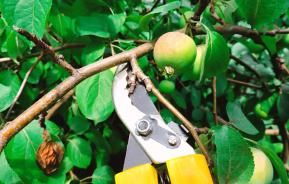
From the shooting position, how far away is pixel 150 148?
0.67 m

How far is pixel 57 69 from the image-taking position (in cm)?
107

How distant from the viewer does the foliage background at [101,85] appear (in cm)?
72

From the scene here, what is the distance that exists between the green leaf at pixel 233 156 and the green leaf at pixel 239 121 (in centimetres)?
24

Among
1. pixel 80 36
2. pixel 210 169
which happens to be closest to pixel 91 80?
pixel 80 36

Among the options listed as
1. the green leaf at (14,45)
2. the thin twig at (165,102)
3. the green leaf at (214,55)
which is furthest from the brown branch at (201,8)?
the green leaf at (14,45)

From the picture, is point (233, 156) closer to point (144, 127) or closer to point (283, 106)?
point (144, 127)

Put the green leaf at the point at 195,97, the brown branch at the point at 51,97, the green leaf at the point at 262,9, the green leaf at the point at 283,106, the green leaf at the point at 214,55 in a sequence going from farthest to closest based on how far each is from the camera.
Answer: the green leaf at the point at 195,97 < the green leaf at the point at 283,106 < the green leaf at the point at 214,55 < the green leaf at the point at 262,9 < the brown branch at the point at 51,97

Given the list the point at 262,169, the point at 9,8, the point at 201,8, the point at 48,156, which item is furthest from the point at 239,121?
the point at 9,8

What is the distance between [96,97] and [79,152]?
0.52 ft

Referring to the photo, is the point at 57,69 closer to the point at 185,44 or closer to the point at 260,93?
the point at 185,44

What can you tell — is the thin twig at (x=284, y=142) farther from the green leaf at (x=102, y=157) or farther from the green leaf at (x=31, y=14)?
the green leaf at (x=31, y=14)

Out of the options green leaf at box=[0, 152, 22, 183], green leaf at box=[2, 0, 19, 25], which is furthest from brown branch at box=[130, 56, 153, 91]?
green leaf at box=[0, 152, 22, 183]

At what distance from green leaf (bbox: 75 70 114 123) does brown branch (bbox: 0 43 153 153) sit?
0.15 m

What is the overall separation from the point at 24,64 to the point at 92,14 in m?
0.23
